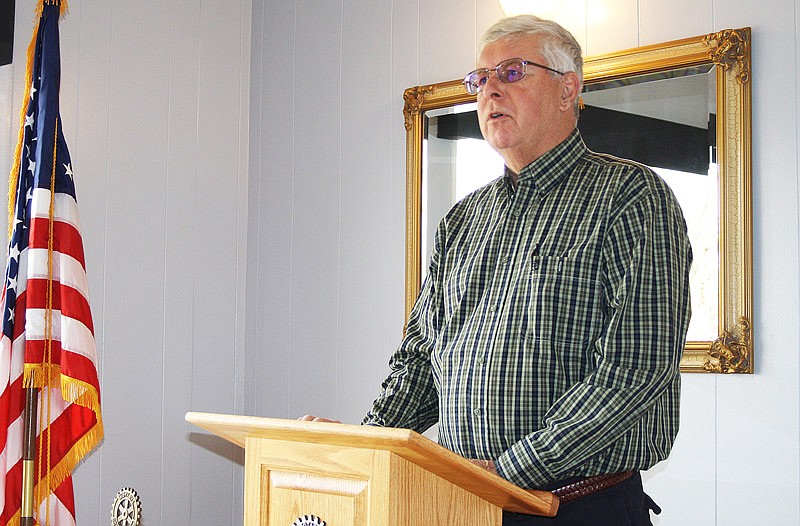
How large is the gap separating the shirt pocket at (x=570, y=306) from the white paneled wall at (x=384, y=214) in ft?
3.47

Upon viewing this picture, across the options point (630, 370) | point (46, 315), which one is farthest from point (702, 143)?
point (46, 315)

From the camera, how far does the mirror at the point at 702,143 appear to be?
259cm

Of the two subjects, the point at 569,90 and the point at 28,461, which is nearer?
the point at 569,90

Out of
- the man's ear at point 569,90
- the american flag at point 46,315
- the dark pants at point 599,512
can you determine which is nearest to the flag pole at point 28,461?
the american flag at point 46,315

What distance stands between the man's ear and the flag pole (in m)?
1.76

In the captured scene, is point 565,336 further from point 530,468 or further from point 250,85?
point 250,85

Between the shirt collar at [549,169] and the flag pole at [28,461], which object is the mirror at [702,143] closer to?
the shirt collar at [549,169]

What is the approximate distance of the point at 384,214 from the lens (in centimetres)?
349

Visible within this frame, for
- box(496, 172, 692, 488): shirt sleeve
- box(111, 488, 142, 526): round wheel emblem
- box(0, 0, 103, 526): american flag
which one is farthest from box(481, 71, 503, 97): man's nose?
box(0, 0, 103, 526): american flag

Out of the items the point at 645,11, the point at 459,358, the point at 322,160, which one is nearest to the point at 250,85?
the point at 322,160

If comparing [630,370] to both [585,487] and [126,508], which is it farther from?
[126,508]

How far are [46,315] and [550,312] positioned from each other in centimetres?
172

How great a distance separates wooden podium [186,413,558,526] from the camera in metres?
1.28

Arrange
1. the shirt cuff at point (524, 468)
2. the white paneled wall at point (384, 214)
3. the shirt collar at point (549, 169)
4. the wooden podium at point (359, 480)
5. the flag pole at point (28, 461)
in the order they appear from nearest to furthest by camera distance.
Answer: the wooden podium at point (359, 480) → the shirt cuff at point (524, 468) → the shirt collar at point (549, 169) → the white paneled wall at point (384, 214) → the flag pole at point (28, 461)
